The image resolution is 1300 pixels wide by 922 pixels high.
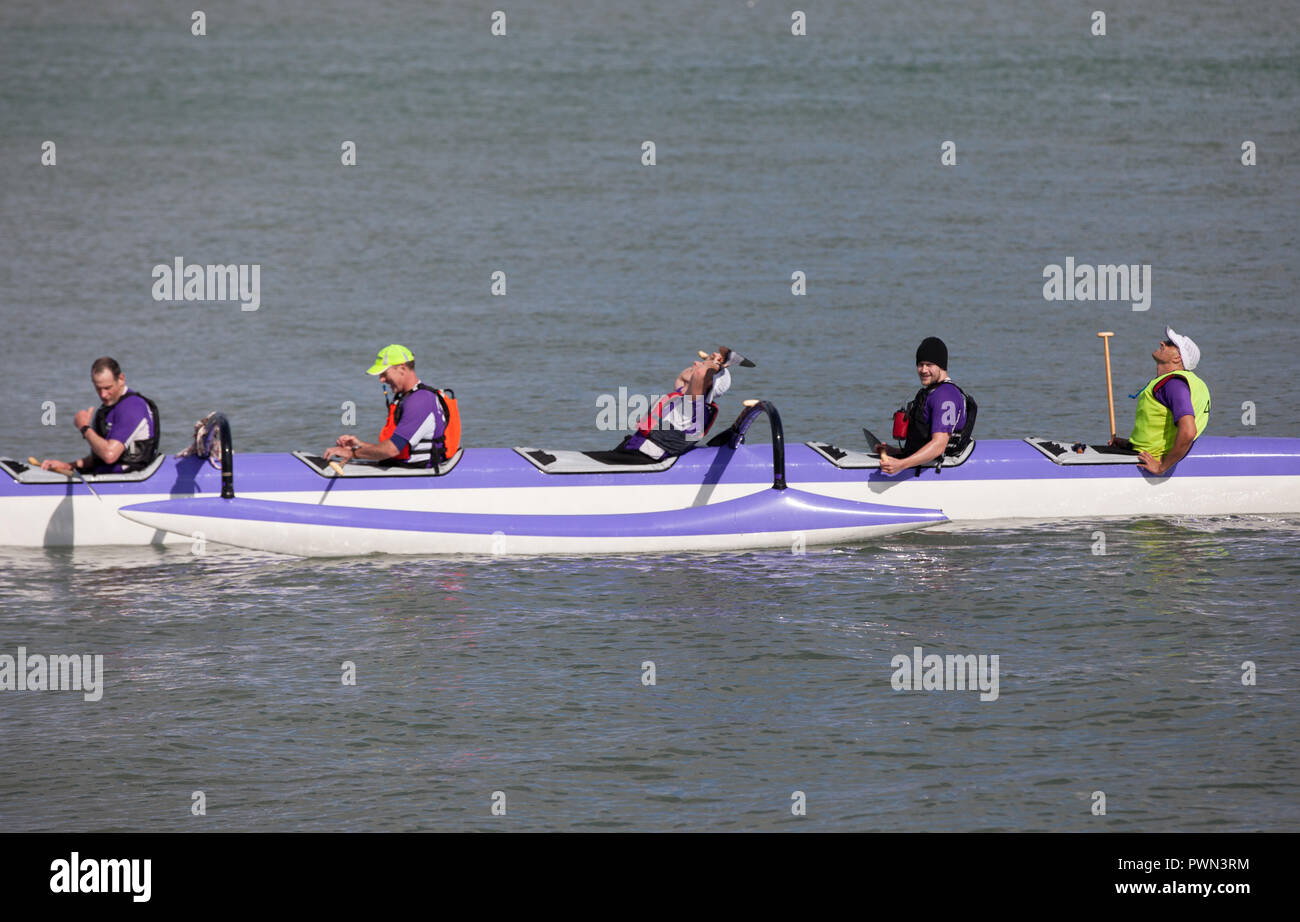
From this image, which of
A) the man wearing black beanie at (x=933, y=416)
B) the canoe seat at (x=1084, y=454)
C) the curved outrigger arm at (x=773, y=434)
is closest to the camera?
the curved outrigger arm at (x=773, y=434)

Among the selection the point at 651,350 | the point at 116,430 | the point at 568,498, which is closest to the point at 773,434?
the point at 568,498

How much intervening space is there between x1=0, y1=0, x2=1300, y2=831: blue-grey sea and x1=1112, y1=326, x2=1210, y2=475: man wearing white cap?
0.69 metres

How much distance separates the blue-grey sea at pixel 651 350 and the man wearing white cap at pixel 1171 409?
0.69m

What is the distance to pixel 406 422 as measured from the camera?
13.8 meters

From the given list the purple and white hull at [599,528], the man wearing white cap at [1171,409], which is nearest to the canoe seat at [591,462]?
the purple and white hull at [599,528]

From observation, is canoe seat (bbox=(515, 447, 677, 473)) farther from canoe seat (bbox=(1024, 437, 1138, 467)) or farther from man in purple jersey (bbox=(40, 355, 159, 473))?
canoe seat (bbox=(1024, 437, 1138, 467))

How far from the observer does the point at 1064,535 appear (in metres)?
14.6

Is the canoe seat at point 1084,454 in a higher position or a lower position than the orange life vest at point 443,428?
lower

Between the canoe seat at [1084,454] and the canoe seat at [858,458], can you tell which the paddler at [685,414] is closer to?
the canoe seat at [858,458]

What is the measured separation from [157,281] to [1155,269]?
1555cm

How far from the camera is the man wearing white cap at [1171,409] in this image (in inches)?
565

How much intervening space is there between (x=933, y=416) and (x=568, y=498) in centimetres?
307

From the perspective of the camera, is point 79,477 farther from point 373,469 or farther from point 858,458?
point 858,458
